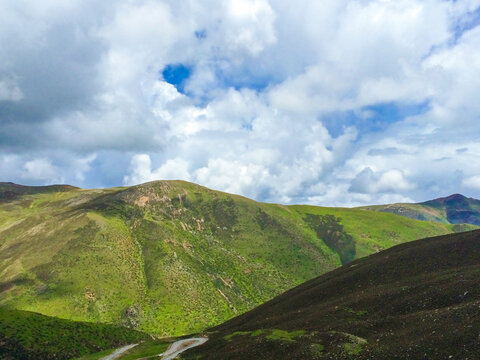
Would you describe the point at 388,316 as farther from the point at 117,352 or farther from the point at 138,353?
the point at 117,352

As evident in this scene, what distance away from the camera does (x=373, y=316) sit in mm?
53688

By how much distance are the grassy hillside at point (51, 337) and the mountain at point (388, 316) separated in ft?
127

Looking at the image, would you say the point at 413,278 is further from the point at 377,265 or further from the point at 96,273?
the point at 96,273

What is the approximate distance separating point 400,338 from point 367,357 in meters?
5.30

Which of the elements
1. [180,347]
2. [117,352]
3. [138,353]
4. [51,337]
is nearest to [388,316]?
[180,347]

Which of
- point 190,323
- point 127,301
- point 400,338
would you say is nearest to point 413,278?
point 400,338

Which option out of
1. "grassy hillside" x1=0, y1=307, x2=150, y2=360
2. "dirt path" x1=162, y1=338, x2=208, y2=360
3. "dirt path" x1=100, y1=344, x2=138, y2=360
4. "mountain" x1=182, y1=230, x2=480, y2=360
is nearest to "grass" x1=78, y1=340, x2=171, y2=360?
"dirt path" x1=100, y1=344, x2=138, y2=360

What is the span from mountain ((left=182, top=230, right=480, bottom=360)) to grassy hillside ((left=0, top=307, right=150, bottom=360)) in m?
38.6

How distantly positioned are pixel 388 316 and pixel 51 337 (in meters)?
84.1

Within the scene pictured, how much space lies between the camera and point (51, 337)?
87875 millimetres

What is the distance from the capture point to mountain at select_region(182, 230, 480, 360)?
36.2 meters

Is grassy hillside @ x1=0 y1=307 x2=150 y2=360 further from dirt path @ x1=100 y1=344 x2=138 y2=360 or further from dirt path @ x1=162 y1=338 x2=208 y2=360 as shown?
dirt path @ x1=162 y1=338 x2=208 y2=360

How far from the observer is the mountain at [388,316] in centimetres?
3616

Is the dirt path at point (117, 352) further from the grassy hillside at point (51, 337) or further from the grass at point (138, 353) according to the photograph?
the grassy hillside at point (51, 337)
